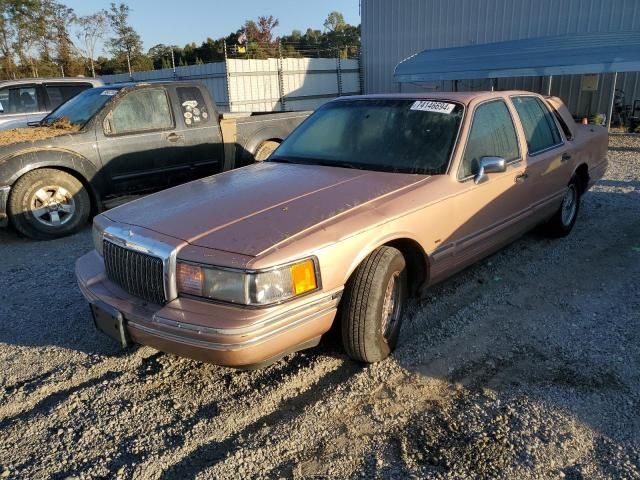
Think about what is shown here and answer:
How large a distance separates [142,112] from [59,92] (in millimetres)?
4402

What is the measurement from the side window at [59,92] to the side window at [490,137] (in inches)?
341

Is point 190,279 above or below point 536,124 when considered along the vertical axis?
below

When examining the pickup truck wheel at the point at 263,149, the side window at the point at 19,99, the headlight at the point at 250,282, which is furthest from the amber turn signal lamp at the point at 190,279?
the side window at the point at 19,99

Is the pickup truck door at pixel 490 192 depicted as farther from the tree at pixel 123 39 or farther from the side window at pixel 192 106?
the tree at pixel 123 39

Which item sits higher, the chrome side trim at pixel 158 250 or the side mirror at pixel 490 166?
the side mirror at pixel 490 166

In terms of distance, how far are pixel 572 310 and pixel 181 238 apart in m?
2.89

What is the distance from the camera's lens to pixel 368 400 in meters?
2.92

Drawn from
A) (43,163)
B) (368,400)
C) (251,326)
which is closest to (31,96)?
(43,163)

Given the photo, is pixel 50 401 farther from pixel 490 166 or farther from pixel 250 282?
pixel 490 166

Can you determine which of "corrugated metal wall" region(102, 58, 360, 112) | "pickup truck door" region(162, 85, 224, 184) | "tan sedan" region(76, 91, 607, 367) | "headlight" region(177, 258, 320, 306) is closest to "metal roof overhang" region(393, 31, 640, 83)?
"corrugated metal wall" region(102, 58, 360, 112)

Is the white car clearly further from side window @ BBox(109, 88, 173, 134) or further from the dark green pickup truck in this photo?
side window @ BBox(109, 88, 173, 134)

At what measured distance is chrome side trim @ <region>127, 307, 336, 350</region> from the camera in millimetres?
2545

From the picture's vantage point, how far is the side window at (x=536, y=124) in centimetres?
462

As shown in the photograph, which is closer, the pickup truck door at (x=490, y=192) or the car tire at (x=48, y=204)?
the pickup truck door at (x=490, y=192)
